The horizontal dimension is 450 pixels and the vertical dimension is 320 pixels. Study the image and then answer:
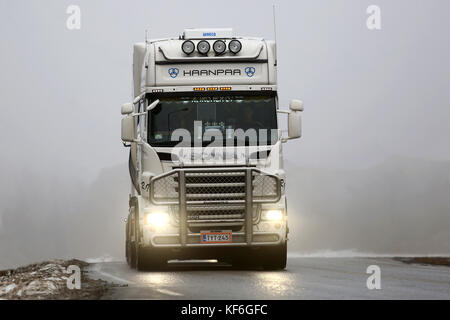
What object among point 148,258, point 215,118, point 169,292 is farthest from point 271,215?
point 169,292

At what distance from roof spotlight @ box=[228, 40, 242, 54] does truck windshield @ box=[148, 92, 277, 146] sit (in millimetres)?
980

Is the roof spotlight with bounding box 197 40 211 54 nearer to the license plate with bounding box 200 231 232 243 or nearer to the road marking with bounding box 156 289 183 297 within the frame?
the license plate with bounding box 200 231 232 243

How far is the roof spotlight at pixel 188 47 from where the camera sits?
719 inches

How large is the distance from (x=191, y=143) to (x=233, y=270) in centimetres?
333

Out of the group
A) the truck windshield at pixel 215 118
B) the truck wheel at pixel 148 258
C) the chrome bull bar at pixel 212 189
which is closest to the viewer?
the chrome bull bar at pixel 212 189

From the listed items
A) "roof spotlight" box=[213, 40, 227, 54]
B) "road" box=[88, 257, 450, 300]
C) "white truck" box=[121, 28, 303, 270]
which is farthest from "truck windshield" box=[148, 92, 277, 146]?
"road" box=[88, 257, 450, 300]

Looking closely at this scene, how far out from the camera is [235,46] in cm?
1830

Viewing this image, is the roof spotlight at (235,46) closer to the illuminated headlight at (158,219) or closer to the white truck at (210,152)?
the white truck at (210,152)

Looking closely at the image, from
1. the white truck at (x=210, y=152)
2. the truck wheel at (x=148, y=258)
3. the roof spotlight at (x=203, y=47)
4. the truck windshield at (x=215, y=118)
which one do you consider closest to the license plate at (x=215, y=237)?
the white truck at (x=210, y=152)

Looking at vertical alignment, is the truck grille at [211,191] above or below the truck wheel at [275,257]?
above

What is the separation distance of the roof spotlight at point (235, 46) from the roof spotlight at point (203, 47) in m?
0.47

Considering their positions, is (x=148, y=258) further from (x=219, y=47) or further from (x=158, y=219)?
(x=219, y=47)

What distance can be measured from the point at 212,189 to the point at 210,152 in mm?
752
